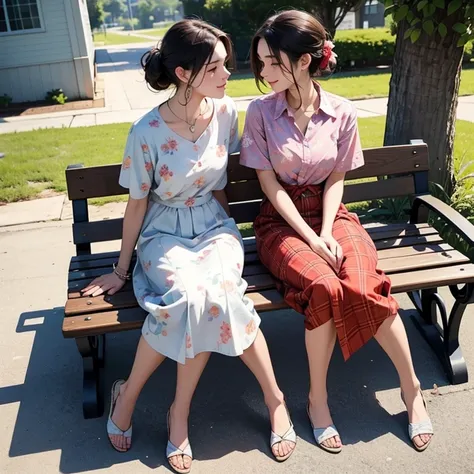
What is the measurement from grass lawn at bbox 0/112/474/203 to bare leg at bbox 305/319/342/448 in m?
3.60

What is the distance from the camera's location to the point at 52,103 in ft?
45.6

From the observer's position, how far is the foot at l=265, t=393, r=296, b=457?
2.49 meters

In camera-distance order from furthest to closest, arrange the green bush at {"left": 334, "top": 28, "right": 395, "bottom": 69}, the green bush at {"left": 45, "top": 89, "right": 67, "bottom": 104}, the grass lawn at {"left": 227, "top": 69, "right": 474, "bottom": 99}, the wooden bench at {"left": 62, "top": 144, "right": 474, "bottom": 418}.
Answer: the green bush at {"left": 334, "top": 28, "right": 395, "bottom": 69} → the green bush at {"left": 45, "top": 89, "right": 67, "bottom": 104} → the grass lawn at {"left": 227, "top": 69, "right": 474, "bottom": 99} → the wooden bench at {"left": 62, "top": 144, "right": 474, "bottom": 418}

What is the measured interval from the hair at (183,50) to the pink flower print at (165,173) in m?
0.38

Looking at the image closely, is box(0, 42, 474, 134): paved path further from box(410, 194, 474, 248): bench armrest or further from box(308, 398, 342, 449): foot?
box(308, 398, 342, 449): foot

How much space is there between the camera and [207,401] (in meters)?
2.86

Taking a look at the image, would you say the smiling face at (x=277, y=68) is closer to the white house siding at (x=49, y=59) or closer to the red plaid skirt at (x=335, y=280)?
the red plaid skirt at (x=335, y=280)

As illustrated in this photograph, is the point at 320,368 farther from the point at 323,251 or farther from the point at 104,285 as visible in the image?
the point at 104,285

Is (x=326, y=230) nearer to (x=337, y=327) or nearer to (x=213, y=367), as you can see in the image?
(x=337, y=327)

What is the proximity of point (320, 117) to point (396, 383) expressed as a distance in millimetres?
1344

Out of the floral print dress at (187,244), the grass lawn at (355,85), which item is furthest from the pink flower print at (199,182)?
the grass lawn at (355,85)

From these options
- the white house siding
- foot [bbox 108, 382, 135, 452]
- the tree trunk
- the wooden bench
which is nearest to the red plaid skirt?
the wooden bench

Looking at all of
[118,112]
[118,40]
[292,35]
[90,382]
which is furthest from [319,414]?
[118,40]

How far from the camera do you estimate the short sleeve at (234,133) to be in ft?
9.70
